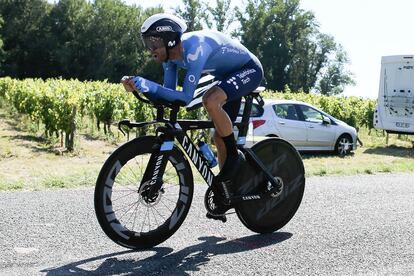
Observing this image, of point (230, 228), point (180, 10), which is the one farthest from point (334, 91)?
point (230, 228)

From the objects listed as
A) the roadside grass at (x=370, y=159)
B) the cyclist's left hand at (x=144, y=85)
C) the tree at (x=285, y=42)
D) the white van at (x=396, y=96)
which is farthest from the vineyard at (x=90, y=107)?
the tree at (x=285, y=42)

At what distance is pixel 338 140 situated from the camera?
17.3m

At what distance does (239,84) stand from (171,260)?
59.6 inches

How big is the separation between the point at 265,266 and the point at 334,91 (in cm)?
9842

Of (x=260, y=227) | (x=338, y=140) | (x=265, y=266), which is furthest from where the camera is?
(x=338, y=140)

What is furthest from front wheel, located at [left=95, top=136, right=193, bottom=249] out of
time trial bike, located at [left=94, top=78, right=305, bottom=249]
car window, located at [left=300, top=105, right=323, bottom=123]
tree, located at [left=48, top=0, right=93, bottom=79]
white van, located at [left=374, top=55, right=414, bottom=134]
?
tree, located at [left=48, top=0, right=93, bottom=79]

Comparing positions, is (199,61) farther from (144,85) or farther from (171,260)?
(171,260)

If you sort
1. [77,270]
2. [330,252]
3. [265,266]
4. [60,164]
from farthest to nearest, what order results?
[60,164]
[330,252]
[265,266]
[77,270]

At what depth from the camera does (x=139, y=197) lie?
4195mm

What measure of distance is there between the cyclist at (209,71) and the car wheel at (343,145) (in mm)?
13075

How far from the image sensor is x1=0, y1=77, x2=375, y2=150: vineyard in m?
15.8

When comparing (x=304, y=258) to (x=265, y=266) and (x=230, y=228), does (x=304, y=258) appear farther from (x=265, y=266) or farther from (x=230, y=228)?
(x=230, y=228)

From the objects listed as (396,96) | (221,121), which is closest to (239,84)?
(221,121)

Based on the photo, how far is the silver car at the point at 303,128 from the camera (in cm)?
1523
